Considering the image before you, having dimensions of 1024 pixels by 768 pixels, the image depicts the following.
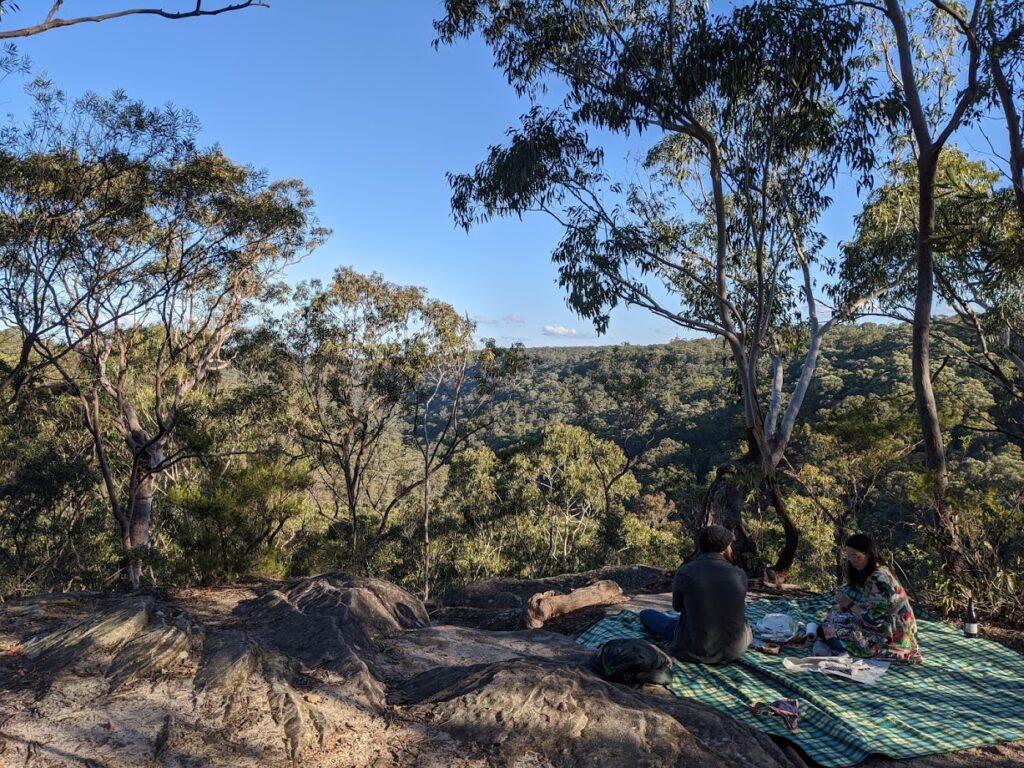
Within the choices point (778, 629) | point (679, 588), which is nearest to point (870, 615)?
point (778, 629)

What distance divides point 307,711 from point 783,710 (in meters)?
2.34

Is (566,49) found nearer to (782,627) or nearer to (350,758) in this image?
(782,627)

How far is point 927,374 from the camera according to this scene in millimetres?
6293

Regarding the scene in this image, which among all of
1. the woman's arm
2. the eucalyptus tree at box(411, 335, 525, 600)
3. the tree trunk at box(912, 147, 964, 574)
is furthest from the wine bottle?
the eucalyptus tree at box(411, 335, 525, 600)

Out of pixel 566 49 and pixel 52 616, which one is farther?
pixel 566 49

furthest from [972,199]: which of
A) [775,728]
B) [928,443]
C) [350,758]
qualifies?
[350,758]

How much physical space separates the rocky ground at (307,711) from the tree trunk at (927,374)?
2.88m

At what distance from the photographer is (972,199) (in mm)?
5945

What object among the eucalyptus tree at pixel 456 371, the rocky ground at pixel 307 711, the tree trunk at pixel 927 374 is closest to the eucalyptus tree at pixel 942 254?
the tree trunk at pixel 927 374

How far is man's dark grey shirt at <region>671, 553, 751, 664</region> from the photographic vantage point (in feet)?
12.8

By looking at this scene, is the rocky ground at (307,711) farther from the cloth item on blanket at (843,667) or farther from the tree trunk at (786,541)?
the tree trunk at (786,541)

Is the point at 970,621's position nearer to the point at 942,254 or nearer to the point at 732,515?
the point at 732,515

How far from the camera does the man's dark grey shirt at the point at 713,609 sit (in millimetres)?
3902

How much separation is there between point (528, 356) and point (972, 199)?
10109 mm
